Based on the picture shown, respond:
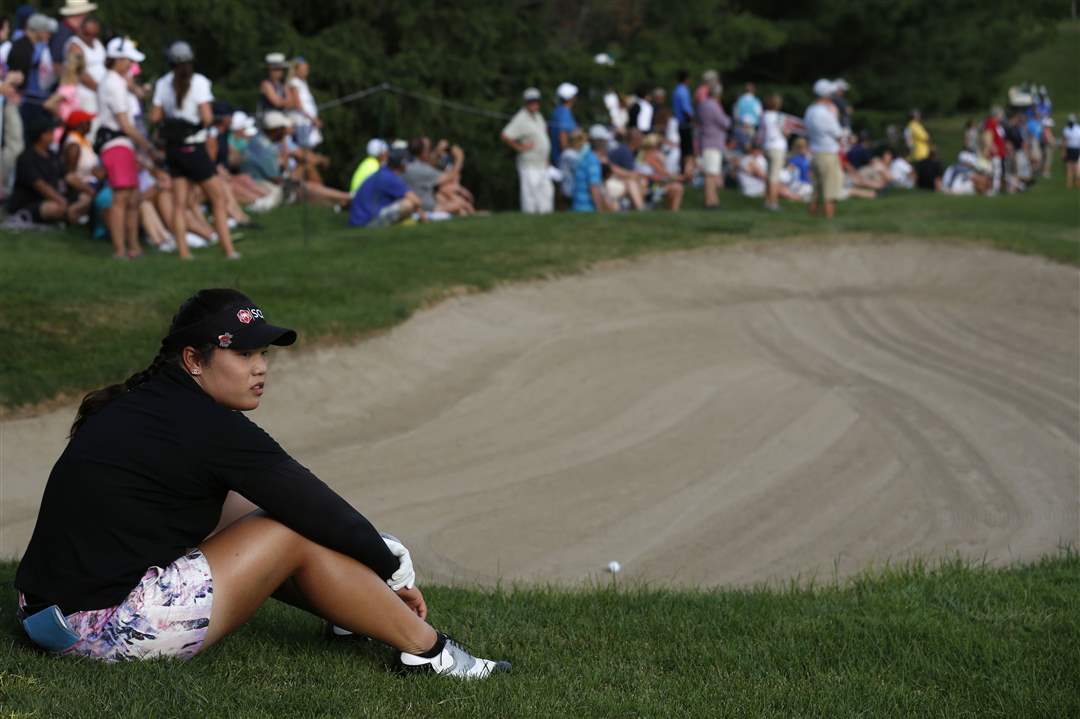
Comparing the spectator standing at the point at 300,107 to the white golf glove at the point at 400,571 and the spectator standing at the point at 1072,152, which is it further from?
the spectator standing at the point at 1072,152

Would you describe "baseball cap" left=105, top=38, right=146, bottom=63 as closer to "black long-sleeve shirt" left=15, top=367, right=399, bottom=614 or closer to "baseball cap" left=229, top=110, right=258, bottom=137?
"baseball cap" left=229, top=110, right=258, bottom=137

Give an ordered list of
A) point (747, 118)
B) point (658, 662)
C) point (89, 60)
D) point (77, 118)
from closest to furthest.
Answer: point (658, 662) < point (77, 118) < point (89, 60) < point (747, 118)

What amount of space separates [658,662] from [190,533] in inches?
69.8

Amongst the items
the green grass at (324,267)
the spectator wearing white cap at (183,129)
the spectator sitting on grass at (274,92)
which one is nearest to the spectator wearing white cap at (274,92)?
the spectator sitting on grass at (274,92)

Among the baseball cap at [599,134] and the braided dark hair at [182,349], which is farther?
the baseball cap at [599,134]

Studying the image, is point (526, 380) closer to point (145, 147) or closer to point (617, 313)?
point (617, 313)

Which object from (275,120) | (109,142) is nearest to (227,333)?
(109,142)

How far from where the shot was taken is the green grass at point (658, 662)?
4609mm

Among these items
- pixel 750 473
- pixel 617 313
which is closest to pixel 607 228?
pixel 617 313

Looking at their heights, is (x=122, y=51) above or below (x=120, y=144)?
above

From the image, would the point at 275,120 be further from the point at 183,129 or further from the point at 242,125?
the point at 183,129

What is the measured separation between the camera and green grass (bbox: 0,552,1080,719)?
15.1 feet

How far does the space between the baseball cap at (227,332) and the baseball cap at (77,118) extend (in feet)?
34.6

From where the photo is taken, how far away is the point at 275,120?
1850 cm
